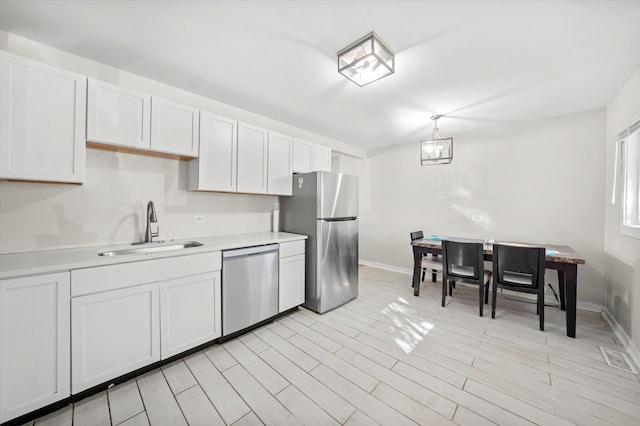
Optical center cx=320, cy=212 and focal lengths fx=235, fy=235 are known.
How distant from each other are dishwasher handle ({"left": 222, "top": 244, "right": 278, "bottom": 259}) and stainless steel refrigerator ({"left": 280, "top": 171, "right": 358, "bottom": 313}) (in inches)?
21.8

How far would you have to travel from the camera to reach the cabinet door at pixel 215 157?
2.43 meters

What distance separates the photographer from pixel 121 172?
2.21 meters

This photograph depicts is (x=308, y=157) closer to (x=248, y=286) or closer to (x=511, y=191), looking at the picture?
(x=248, y=286)

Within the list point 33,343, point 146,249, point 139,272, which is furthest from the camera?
point 146,249

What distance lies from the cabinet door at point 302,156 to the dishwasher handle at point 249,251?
1.26 metres

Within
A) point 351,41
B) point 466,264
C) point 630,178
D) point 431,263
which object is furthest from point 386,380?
point 630,178

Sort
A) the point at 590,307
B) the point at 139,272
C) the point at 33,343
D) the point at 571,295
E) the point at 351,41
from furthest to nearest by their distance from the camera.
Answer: the point at 590,307 < the point at 571,295 < the point at 351,41 < the point at 139,272 < the point at 33,343

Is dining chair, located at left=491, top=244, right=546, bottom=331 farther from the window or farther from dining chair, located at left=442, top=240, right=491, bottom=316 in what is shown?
the window

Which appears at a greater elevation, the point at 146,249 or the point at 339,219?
the point at 339,219

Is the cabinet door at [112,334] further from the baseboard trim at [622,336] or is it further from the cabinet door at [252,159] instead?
the baseboard trim at [622,336]

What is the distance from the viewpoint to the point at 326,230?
2898 mm

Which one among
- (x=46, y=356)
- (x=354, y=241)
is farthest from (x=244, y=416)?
(x=354, y=241)

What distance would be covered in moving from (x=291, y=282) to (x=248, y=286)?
0.58 m

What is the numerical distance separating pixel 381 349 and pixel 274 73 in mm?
2803
